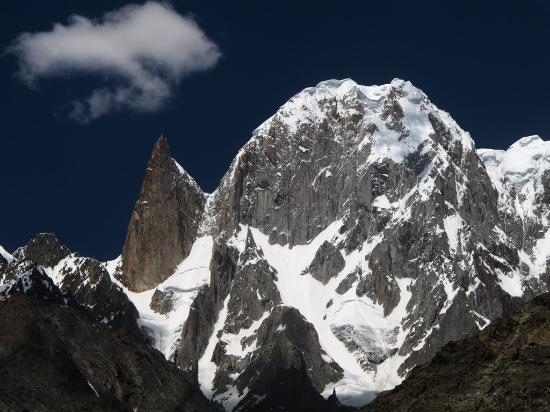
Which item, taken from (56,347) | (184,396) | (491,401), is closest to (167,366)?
(184,396)

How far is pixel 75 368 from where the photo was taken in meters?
157

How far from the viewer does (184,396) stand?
621 ft

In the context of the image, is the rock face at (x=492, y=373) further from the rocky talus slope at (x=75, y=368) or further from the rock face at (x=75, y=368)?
the rock face at (x=75, y=368)

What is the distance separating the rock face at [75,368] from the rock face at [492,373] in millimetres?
72021

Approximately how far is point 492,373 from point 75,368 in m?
91.1

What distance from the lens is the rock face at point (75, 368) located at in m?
148

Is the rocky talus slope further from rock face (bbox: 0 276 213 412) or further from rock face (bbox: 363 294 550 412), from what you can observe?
rock face (bbox: 363 294 550 412)

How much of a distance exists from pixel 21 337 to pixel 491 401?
100 m

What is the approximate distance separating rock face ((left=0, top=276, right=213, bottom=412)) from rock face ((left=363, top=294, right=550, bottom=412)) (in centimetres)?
7202

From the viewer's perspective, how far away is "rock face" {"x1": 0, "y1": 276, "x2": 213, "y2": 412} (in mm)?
147500

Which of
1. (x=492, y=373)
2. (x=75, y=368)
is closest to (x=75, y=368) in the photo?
(x=75, y=368)

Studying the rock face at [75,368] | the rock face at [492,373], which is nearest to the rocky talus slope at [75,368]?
the rock face at [75,368]

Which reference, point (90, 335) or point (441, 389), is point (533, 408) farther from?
point (90, 335)

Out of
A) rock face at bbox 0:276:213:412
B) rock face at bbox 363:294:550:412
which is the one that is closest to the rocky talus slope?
rock face at bbox 0:276:213:412
